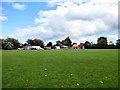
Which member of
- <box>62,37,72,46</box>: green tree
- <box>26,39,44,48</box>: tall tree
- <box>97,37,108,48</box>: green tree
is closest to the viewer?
<box>97,37,108,48</box>: green tree

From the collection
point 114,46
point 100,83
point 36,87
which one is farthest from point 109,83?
point 114,46

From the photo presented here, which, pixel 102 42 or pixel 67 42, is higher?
pixel 67 42

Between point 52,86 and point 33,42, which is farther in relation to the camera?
point 33,42

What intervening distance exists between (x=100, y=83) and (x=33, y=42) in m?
158

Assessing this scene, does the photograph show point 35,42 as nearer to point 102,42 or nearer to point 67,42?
point 67,42

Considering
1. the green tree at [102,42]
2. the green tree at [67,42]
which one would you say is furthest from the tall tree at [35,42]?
the green tree at [102,42]

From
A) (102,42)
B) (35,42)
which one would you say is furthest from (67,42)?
(102,42)

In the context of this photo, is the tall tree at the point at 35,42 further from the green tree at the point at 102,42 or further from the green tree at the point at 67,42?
the green tree at the point at 102,42

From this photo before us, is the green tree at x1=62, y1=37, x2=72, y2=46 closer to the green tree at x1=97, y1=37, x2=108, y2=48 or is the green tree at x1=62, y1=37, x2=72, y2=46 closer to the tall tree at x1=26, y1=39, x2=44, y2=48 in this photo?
the tall tree at x1=26, y1=39, x2=44, y2=48

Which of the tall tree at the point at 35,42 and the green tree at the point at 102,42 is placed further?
the tall tree at the point at 35,42

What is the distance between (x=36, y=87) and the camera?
11016 mm

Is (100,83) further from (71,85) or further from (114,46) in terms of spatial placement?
(114,46)

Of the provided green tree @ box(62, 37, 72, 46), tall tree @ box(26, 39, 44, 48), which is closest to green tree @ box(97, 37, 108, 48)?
green tree @ box(62, 37, 72, 46)

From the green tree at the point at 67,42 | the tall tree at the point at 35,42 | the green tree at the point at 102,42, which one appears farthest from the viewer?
the green tree at the point at 67,42
